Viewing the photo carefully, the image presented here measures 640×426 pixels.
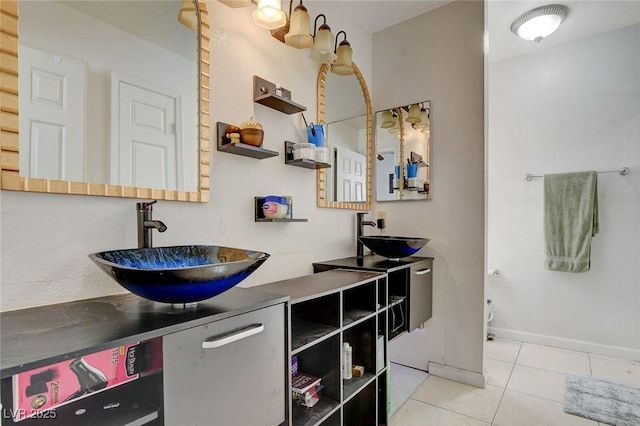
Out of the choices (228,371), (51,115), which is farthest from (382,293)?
(51,115)

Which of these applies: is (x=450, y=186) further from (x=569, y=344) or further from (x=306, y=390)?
(x=569, y=344)

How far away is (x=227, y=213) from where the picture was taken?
153 centimetres

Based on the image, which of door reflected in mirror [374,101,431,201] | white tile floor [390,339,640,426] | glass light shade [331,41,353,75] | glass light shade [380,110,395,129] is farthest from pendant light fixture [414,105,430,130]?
white tile floor [390,339,640,426]

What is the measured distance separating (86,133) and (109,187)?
19cm

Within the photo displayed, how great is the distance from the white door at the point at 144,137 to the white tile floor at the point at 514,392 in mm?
1855

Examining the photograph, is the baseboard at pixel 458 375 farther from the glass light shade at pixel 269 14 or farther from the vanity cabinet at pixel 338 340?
the glass light shade at pixel 269 14

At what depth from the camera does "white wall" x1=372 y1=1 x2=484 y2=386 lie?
2.26 meters

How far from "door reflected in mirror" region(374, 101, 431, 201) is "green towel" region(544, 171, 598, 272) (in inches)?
55.8

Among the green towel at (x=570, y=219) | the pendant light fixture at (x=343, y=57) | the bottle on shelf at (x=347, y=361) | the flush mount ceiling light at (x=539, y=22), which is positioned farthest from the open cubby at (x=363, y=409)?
the flush mount ceiling light at (x=539, y=22)

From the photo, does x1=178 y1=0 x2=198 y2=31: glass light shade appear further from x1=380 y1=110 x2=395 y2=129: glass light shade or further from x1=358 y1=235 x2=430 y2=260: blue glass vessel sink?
x1=380 y1=110 x2=395 y2=129: glass light shade

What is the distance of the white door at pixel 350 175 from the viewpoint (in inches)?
91.6

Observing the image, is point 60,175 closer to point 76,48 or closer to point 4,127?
point 4,127

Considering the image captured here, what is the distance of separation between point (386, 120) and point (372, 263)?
1.26m

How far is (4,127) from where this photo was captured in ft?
3.04
